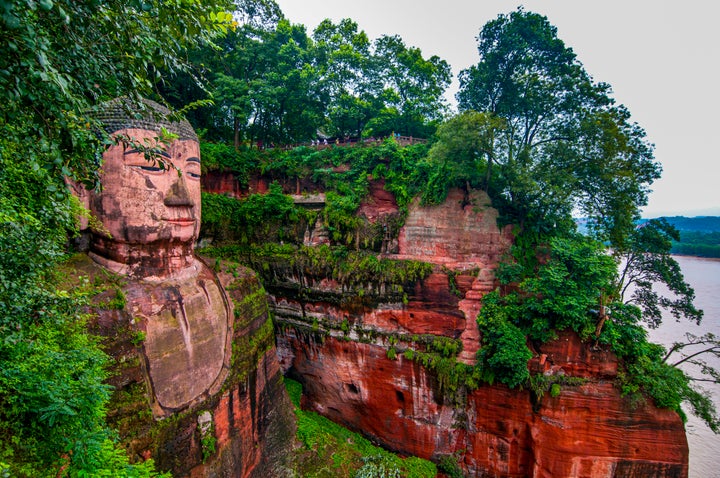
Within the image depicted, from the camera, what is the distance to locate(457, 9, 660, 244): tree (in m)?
10.4

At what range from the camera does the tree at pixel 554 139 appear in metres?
10.4

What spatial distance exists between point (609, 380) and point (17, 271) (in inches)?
545

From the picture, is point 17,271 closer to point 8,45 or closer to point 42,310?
point 42,310

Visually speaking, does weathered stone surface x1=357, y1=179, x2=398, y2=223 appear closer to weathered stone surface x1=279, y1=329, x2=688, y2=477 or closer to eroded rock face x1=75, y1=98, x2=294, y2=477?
weathered stone surface x1=279, y1=329, x2=688, y2=477

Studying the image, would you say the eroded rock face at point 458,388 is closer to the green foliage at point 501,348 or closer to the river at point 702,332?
the green foliage at point 501,348

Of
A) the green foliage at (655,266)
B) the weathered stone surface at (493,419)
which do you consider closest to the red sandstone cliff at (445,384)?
the weathered stone surface at (493,419)

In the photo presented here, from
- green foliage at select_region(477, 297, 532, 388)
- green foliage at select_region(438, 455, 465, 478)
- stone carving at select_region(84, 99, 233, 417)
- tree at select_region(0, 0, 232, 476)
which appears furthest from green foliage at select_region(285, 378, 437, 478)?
tree at select_region(0, 0, 232, 476)

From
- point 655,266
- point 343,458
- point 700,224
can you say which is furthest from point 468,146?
point 700,224

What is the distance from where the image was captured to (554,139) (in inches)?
461

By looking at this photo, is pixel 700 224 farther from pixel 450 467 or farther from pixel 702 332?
pixel 450 467

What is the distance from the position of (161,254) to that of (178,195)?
1.46 meters

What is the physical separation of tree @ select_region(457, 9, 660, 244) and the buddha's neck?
10724 millimetres

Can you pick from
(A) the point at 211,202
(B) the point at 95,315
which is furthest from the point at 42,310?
(A) the point at 211,202

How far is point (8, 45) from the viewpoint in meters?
2.01
